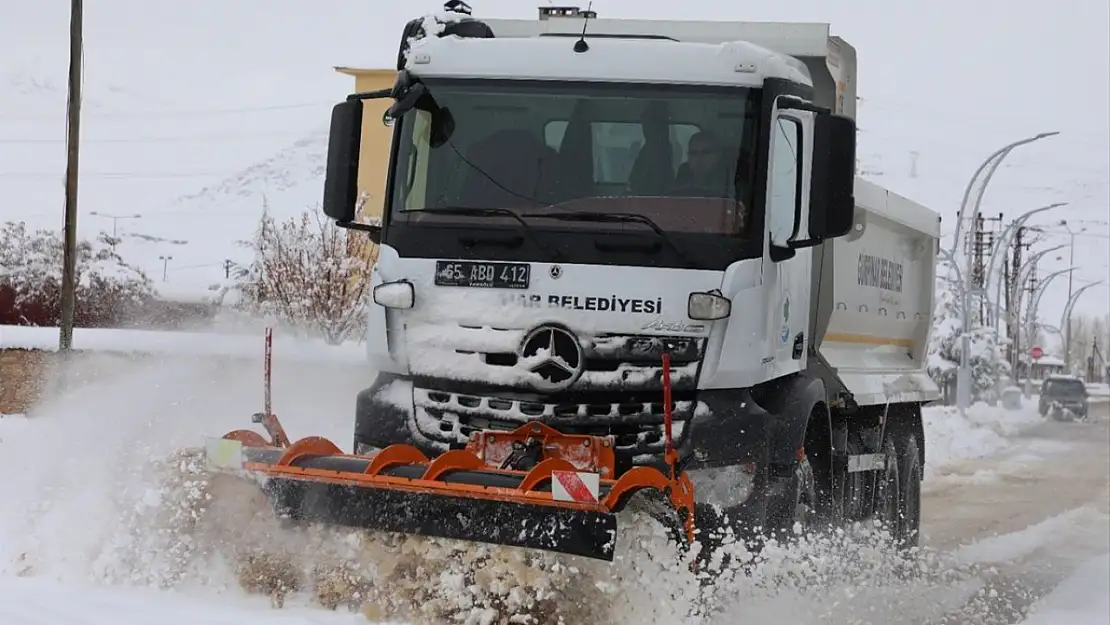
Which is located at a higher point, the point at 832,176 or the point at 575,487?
the point at 832,176

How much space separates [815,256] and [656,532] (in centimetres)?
269

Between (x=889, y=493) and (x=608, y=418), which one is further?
(x=889, y=493)

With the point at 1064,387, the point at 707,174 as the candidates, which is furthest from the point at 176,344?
the point at 1064,387

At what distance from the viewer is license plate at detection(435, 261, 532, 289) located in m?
6.97

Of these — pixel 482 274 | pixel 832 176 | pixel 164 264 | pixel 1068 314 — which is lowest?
pixel 482 274

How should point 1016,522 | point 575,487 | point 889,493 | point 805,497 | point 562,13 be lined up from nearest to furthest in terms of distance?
point 575,487 < point 805,497 < point 562,13 < point 889,493 < point 1016,522

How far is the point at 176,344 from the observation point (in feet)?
48.0

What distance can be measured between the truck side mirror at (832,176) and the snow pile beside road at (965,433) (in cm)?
1393

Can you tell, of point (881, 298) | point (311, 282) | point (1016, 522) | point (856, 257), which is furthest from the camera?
point (311, 282)

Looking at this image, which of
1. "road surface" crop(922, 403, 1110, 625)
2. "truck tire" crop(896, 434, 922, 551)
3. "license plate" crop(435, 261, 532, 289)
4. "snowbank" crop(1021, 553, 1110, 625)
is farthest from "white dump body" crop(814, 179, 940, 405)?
"license plate" crop(435, 261, 532, 289)

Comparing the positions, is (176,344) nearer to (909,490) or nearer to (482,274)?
(909,490)

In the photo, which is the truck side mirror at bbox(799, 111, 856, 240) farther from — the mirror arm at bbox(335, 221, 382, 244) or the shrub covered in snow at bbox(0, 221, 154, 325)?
the shrub covered in snow at bbox(0, 221, 154, 325)

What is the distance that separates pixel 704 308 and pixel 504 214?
107 cm

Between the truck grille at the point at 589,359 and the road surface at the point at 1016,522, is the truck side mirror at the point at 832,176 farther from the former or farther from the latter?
the road surface at the point at 1016,522
